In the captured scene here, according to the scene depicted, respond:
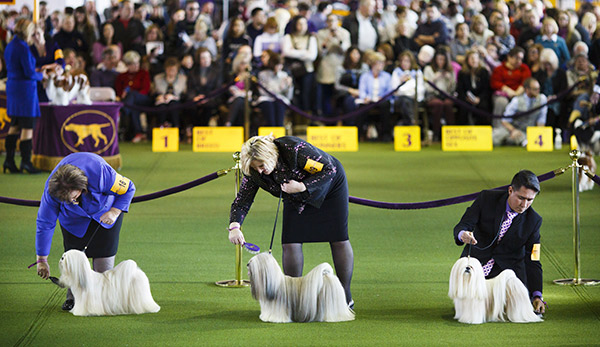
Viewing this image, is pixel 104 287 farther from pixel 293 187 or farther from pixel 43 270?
pixel 293 187

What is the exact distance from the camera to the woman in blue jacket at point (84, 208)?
193 inches

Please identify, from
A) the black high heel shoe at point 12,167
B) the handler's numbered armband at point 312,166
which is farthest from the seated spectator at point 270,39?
the handler's numbered armband at point 312,166

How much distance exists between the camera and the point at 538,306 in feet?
16.9

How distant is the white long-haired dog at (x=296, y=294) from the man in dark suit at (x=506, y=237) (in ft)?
2.33

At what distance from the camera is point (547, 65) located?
14.4 metres

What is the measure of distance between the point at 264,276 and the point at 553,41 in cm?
1103

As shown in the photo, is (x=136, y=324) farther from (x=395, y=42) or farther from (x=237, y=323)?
(x=395, y=42)

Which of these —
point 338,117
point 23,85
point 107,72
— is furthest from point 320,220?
point 107,72

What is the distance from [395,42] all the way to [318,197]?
10509 millimetres

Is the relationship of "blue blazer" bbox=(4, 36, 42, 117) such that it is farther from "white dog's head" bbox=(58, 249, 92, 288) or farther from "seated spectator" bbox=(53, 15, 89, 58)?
"white dog's head" bbox=(58, 249, 92, 288)

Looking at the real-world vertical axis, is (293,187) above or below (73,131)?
below

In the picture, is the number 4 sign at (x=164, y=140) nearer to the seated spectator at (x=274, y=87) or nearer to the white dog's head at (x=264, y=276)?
the seated spectator at (x=274, y=87)

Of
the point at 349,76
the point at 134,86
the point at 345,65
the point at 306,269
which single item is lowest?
the point at 306,269

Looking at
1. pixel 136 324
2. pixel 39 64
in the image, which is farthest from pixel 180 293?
pixel 39 64
